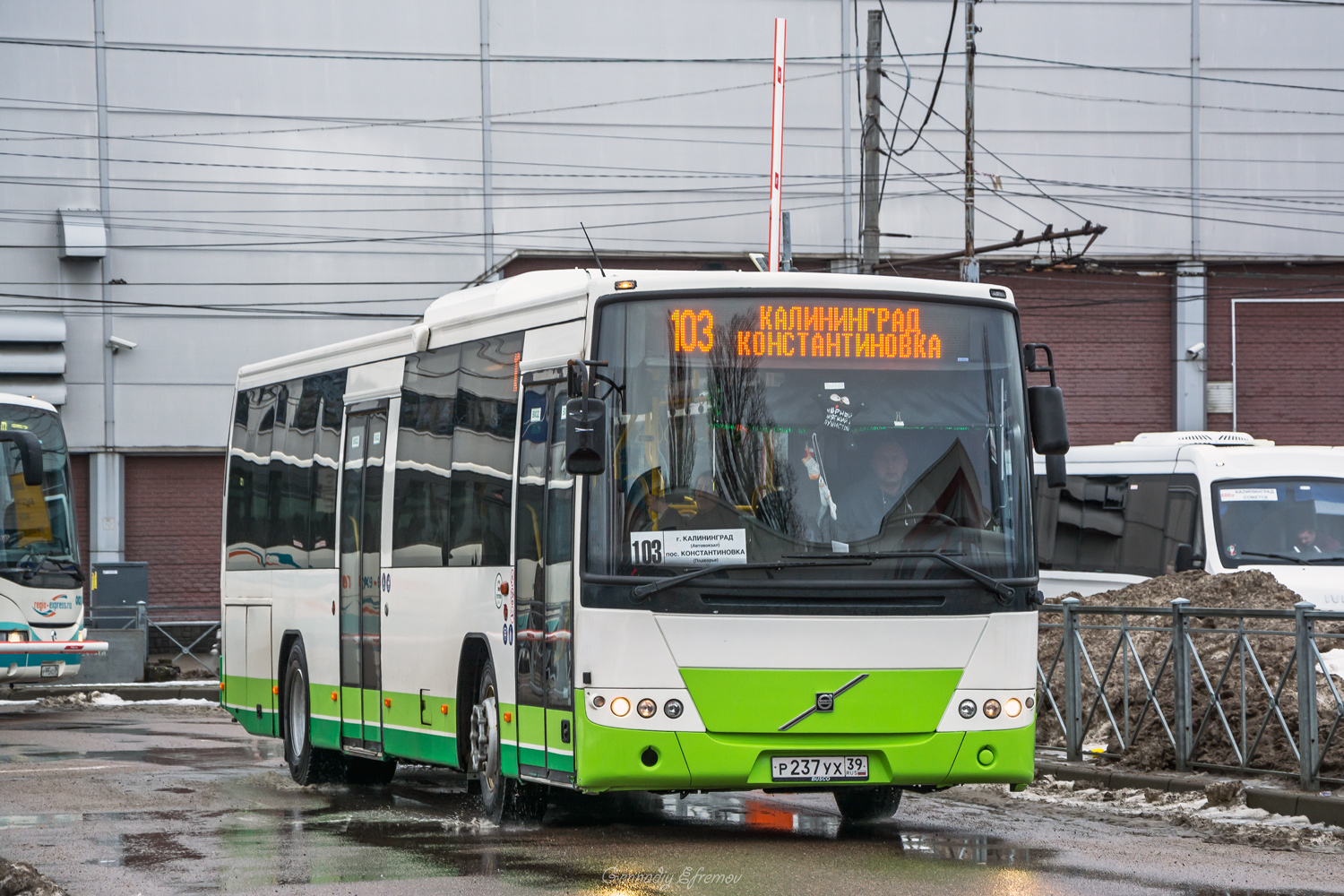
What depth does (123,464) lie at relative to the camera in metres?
33.8

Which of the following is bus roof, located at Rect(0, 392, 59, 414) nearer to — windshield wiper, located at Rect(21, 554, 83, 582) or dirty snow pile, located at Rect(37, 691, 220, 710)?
windshield wiper, located at Rect(21, 554, 83, 582)

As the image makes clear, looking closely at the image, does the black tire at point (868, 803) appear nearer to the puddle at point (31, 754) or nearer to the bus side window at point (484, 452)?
the bus side window at point (484, 452)

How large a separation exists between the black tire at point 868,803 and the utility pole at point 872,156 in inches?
579

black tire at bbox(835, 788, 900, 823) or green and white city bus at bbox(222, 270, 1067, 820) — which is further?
black tire at bbox(835, 788, 900, 823)

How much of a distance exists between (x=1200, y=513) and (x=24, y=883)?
1554 centimetres

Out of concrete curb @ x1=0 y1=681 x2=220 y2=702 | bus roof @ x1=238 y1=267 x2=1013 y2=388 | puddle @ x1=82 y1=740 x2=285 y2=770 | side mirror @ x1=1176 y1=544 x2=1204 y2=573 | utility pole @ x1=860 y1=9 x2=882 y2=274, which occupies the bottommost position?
concrete curb @ x1=0 y1=681 x2=220 y2=702

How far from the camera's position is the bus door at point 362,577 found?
1277 cm

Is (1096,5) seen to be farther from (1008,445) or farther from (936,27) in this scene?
(1008,445)

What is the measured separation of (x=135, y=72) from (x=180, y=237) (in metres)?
2.95

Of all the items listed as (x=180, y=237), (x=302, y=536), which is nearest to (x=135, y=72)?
(x=180, y=237)

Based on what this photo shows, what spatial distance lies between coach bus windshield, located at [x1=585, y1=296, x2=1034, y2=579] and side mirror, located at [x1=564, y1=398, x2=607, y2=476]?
0.97 ft

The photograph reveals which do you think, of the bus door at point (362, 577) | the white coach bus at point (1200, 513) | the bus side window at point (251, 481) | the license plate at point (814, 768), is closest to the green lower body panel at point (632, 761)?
the license plate at point (814, 768)

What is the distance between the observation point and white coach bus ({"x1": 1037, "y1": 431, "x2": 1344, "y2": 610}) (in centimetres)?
2034

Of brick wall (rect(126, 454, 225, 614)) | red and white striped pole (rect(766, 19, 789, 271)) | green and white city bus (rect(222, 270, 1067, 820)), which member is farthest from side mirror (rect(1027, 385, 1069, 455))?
brick wall (rect(126, 454, 225, 614))
